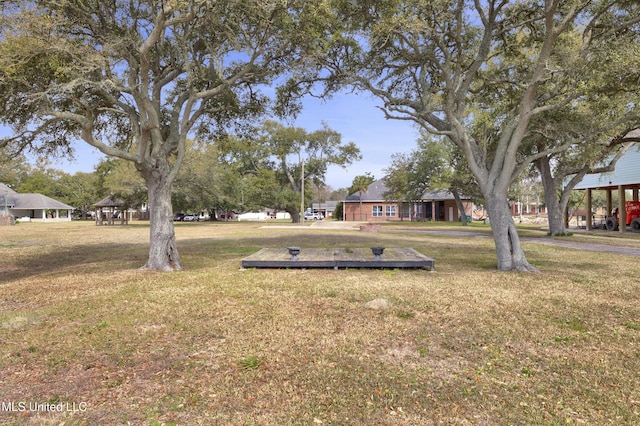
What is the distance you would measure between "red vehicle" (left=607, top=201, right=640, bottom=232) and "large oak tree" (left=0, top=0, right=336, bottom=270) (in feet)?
85.1

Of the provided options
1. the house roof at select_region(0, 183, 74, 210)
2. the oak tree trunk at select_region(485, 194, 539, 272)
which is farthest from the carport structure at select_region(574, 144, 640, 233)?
the house roof at select_region(0, 183, 74, 210)

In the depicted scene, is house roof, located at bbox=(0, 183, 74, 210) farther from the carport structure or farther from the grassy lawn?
the carport structure

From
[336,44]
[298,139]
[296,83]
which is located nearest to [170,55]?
[296,83]

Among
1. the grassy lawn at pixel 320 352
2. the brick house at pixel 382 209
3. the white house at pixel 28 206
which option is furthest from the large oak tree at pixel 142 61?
the white house at pixel 28 206

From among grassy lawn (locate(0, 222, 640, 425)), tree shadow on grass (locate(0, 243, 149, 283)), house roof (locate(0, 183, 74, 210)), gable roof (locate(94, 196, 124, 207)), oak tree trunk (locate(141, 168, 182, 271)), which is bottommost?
grassy lawn (locate(0, 222, 640, 425))

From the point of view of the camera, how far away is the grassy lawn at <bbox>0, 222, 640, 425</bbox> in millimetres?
3143

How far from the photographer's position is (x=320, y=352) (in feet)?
14.1

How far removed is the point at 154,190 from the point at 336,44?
647cm

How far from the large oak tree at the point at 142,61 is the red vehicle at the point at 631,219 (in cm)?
2594

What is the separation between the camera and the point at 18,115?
32.9 ft

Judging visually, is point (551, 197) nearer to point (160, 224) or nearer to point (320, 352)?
point (160, 224)

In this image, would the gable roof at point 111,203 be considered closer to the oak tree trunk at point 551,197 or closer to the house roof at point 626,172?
the oak tree trunk at point 551,197

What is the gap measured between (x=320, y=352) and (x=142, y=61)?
8229mm

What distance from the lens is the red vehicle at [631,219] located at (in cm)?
2527
